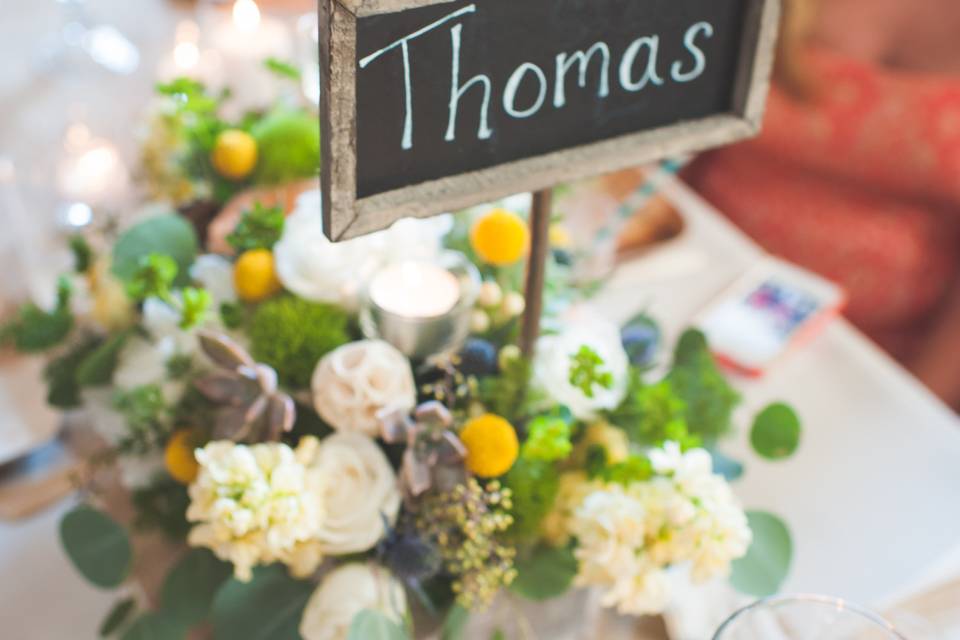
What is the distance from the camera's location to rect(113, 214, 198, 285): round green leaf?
79cm

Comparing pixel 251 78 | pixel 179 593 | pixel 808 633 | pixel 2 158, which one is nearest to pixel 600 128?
pixel 808 633

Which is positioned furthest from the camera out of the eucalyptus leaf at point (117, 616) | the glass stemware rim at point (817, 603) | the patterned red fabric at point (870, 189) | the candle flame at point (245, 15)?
the patterned red fabric at point (870, 189)

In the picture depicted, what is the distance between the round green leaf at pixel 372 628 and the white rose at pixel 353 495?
0.05 metres

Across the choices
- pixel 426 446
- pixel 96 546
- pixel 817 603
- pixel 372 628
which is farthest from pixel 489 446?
pixel 96 546

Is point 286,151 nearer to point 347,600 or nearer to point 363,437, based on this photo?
point 363,437

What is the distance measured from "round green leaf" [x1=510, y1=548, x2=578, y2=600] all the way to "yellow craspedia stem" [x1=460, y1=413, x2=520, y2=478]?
0.10m

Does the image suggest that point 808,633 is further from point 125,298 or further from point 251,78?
point 251,78

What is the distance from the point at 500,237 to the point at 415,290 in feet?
0.29

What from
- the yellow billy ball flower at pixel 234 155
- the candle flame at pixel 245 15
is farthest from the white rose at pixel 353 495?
the candle flame at pixel 245 15

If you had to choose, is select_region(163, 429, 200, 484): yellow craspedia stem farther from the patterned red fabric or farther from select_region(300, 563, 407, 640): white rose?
the patterned red fabric

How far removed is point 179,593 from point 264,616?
0.31 feet

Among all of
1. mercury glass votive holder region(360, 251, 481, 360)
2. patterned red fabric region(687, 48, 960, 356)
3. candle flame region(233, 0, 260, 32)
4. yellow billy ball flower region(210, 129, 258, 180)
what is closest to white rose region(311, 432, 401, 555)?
mercury glass votive holder region(360, 251, 481, 360)

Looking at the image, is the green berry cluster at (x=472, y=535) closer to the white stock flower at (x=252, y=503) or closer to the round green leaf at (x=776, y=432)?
the white stock flower at (x=252, y=503)

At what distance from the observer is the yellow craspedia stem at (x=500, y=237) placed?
74cm
